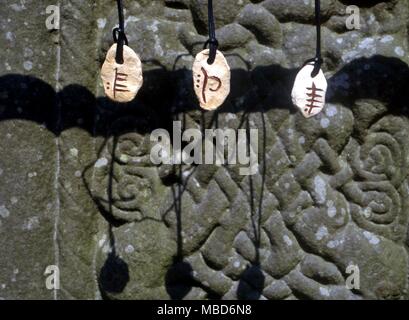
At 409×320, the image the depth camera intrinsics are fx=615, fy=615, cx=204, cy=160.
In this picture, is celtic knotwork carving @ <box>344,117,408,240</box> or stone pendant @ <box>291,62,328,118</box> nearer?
stone pendant @ <box>291,62,328,118</box>

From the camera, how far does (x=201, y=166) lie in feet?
4.58

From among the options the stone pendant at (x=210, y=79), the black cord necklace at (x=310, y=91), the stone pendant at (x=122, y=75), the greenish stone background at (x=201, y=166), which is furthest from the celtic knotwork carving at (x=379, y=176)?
the stone pendant at (x=122, y=75)

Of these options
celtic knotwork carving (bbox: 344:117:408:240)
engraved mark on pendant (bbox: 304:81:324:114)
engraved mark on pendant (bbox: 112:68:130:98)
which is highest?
engraved mark on pendant (bbox: 112:68:130:98)

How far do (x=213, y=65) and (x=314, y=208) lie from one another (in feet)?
1.43

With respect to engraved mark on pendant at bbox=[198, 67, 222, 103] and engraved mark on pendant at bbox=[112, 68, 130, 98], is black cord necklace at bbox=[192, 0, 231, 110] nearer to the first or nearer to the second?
engraved mark on pendant at bbox=[198, 67, 222, 103]

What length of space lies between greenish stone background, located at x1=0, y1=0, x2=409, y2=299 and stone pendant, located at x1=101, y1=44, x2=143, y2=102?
233 mm

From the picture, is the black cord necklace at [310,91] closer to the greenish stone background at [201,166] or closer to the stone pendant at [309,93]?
the stone pendant at [309,93]

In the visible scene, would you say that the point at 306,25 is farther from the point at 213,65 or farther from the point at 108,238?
the point at 108,238

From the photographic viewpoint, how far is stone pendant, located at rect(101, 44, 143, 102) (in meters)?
1.15

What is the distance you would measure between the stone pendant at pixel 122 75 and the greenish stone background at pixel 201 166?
0.23 meters

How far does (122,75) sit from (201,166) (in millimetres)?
332

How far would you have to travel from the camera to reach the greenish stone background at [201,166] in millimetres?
1356

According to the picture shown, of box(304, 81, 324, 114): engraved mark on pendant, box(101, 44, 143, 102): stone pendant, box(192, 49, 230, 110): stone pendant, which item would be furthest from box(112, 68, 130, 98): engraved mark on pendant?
box(304, 81, 324, 114): engraved mark on pendant

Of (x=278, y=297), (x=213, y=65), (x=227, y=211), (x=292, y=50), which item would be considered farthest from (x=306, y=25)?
(x=278, y=297)
